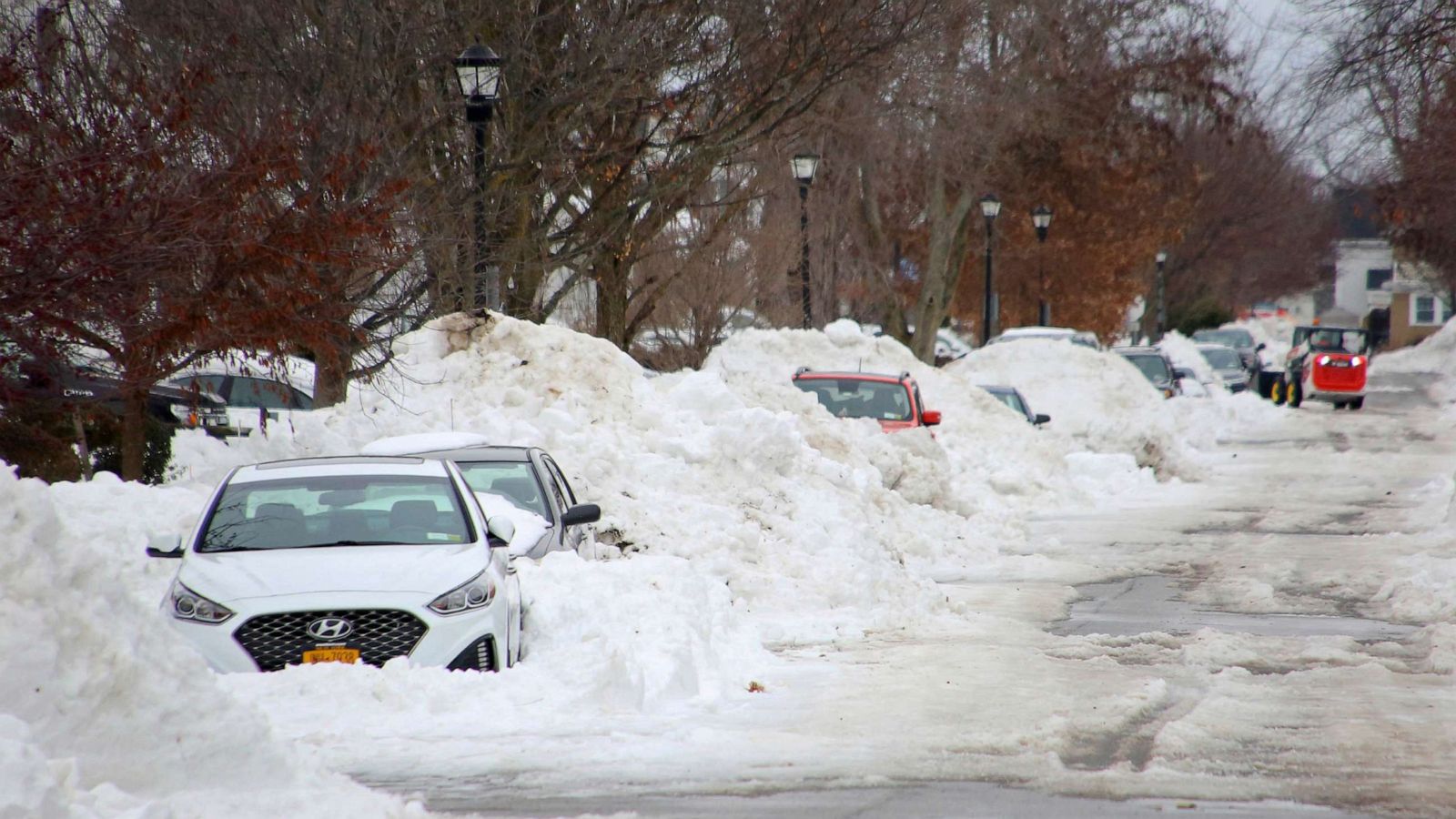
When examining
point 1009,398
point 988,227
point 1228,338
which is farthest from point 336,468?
point 1228,338

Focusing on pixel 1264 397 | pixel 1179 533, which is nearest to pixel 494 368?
pixel 1179 533

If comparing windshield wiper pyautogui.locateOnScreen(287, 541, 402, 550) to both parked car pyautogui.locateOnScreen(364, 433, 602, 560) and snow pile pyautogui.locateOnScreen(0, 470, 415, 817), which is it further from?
snow pile pyautogui.locateOnScreen(0, 470, 415, 817)

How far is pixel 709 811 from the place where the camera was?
7.09 m

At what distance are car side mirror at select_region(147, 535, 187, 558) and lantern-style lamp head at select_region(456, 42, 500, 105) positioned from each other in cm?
838

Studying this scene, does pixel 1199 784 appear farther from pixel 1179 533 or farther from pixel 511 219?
pixel 511 219

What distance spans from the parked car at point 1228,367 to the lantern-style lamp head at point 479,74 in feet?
138

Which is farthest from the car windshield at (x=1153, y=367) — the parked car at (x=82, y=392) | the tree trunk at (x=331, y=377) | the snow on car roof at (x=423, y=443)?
the snow on car roof at (x=423, y=443)

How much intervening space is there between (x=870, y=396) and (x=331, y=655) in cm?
1455

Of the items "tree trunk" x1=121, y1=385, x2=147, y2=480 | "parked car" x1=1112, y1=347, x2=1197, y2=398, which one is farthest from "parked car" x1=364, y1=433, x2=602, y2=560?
"parked car" x1=1112, y1=347, x2=1197, y2=398

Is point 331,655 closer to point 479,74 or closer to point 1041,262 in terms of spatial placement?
point 479,74

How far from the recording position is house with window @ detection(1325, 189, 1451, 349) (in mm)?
108312

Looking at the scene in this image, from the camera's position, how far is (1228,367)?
2339 inches

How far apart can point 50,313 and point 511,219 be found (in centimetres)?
1085

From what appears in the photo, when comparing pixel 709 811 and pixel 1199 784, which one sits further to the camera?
pixel 1199 784
